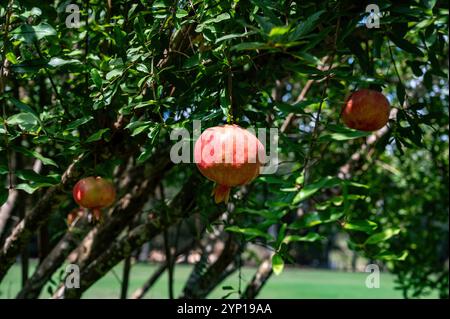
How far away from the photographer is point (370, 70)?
5.44ft

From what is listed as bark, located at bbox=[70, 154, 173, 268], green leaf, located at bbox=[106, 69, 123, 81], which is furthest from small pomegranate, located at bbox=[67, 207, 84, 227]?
green leaf, located at bbox=[106, 69, 123, 81]

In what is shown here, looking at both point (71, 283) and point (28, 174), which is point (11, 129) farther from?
point (71, 283)

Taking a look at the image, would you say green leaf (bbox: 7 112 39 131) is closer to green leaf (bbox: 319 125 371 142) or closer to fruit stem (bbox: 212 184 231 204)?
fruit stem (bbox: 212 184 231 204)

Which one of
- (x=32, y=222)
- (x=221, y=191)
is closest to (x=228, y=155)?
(x=221, y=191)

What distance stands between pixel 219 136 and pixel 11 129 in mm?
617

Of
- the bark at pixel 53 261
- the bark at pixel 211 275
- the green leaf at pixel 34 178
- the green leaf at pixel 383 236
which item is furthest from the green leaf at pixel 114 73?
the bark at pixel 211 275

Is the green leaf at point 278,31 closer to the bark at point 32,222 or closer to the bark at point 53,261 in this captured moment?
the bark at point 32,222

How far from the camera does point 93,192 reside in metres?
1.76

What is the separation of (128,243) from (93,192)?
37.3 inches

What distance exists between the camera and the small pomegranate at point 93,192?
5.79ft

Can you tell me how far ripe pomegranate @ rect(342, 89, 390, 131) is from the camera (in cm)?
166

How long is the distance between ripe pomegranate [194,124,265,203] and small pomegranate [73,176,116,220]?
0.64 meters

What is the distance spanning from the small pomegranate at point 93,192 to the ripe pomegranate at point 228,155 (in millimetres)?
643
